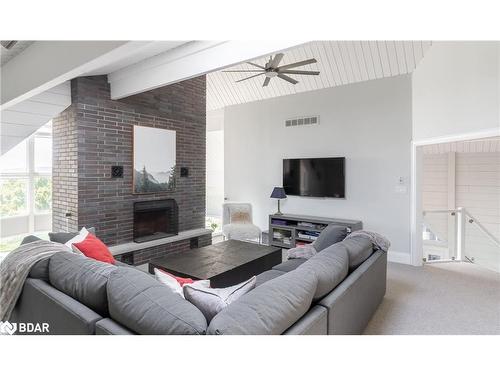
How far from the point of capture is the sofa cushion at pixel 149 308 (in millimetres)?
1281

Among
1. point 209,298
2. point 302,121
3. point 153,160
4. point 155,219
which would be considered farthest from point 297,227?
point 209,298

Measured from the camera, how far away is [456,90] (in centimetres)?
349

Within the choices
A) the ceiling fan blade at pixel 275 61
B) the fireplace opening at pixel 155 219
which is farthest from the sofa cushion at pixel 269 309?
the fireplace opening at pixel 155 219

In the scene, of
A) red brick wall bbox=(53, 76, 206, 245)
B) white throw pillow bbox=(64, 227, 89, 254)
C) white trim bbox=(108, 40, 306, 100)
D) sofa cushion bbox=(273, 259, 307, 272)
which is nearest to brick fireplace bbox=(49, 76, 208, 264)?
red brick wall bbox=(53, 76, 206, 245)

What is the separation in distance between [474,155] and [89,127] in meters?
7.40

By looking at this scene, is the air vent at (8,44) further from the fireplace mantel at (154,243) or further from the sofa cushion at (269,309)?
Result: the sofa cushion at (269,309)

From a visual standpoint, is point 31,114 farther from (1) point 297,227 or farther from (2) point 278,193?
(1) point 297,227

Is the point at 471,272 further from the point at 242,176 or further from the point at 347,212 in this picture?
the point at 242,176

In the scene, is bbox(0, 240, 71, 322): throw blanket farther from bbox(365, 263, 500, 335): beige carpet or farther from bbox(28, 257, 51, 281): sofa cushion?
bbox(365, 263, 500, 335): beige carpet

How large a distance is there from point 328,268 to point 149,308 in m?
1.18
